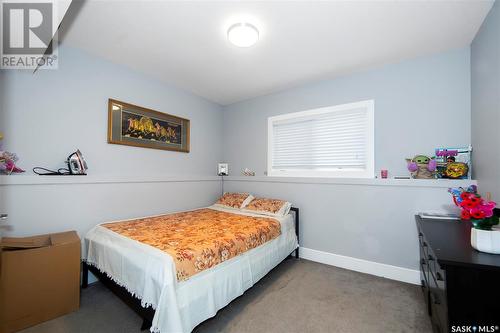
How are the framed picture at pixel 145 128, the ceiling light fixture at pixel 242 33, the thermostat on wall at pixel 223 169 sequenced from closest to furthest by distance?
the ceiling light fixture at pixel 242 33 < the framed picture at pixel 145 128 < the thermostat on wall at pixel 223 169

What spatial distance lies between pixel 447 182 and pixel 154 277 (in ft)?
9.15

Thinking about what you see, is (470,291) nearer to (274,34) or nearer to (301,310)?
(301,310)

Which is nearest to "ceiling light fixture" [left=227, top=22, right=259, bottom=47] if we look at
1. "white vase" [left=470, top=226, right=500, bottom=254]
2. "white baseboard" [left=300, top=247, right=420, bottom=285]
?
"white vase" [left=470, top=226, right=500, bottom=254]

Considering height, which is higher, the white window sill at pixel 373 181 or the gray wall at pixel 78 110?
the gray wall at pixel 78 110

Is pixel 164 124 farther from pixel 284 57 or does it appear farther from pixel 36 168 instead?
pixel 284 57

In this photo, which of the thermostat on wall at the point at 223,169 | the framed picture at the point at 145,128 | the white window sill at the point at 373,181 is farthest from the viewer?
the thermostat on wall at the point at 223,169

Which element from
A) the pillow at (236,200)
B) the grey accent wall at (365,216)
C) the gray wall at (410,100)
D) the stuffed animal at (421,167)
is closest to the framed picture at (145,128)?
the pillow at (236,200)

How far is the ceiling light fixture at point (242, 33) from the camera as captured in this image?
1.80m

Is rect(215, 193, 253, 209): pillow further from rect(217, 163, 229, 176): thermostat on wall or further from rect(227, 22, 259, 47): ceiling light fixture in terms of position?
rect(227, 22, 259, 47): ceiling light fixture

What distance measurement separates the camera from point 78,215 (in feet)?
7.13

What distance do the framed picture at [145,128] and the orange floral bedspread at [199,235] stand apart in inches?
39.6

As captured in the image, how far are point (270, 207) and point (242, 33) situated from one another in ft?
6.71

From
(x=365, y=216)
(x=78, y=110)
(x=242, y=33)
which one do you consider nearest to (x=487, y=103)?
(x=365, y=216)

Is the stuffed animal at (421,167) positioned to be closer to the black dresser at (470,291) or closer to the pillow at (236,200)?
the black dresser at (470,291)
